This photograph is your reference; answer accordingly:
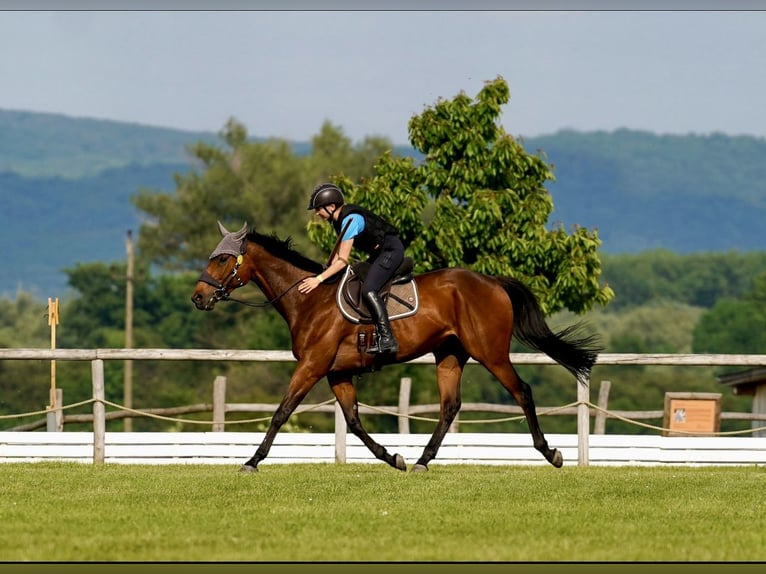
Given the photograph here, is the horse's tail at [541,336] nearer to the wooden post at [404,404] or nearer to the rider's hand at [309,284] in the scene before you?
the rider's hand at [309,284]

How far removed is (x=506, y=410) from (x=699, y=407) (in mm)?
4633

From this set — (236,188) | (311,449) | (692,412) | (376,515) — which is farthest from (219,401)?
(236,188)

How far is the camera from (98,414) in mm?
16328

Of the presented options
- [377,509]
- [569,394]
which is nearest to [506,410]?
[377,509]

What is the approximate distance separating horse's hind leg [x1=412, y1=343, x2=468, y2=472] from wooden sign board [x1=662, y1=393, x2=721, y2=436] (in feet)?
18.6

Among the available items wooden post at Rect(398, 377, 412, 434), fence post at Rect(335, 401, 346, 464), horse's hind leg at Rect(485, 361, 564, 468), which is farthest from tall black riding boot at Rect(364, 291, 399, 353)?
wooden post at Rect(398, 377, 412, 434)

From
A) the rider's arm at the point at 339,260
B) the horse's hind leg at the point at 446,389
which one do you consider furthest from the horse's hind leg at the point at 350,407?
the rider's arm at the point at 339,260

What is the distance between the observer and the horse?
13.8m

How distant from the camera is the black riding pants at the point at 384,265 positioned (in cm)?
1362

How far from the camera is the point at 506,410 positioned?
2334cm

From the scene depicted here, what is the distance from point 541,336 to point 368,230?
231cm

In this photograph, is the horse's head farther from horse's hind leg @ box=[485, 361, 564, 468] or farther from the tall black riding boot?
horse's hind leg @ box=[485, 361, 564, 468]

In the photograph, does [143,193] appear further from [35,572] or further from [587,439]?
[35,572]

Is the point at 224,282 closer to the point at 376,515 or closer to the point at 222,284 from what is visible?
the point at 222,284
